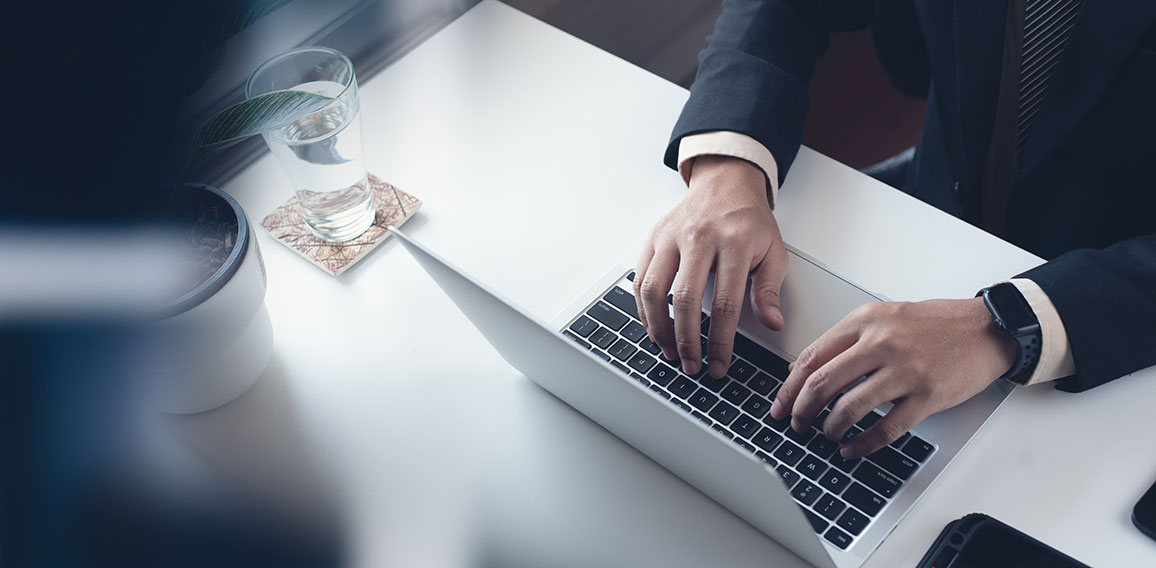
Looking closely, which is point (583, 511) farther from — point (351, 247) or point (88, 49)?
point (88, 49)

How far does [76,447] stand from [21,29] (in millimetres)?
352

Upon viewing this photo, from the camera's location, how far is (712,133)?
3.02 ft

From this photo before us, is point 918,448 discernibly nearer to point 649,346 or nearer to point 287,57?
point 649,346

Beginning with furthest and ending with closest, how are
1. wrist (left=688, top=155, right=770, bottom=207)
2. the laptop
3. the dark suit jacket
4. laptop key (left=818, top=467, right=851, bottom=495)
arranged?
wrist (left=688, top=155, right=770, bottom=207) → the dark suit jacket → laptop key (left=818, top=467, right=851, bottom=495) → the laptop

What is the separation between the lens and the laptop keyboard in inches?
26.2

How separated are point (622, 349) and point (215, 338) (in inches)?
13.7

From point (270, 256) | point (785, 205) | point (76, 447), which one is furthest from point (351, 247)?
point (785, 205)

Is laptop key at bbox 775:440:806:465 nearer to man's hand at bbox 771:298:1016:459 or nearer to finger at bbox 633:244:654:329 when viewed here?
man's hand at bbox 771:298:1016:459

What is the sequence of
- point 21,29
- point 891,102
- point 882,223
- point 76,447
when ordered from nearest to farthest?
point 21,29 < point 76,447 < point 882,223 < point 891,102

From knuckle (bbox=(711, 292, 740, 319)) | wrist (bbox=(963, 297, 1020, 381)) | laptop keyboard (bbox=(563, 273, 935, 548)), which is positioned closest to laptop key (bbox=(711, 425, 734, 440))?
laptop keyboard (bbox=(563, 273, 935, 548))

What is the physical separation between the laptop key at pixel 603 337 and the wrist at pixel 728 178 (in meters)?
0.20

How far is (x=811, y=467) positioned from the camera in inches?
27.0

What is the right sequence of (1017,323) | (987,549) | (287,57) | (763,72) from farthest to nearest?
(763,72), (287,57), (1017,323), (987,549)

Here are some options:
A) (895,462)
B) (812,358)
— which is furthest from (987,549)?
(812,358)
